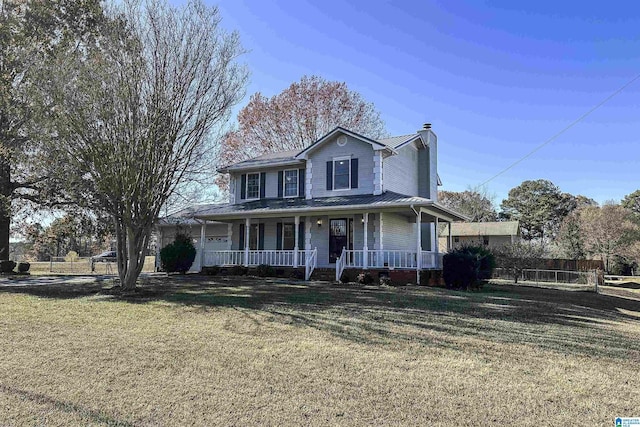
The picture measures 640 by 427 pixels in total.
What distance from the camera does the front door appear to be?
19.1 metres

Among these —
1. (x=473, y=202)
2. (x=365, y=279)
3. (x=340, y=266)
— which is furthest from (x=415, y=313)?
(x=473, y=202)

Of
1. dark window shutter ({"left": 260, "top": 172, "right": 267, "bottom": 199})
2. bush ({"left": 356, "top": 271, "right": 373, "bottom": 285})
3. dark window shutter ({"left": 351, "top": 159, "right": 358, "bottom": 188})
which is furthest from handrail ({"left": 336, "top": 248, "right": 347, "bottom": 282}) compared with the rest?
dark window shutter ({"left": 260, "top": 172, "right": 267, "bottom": 199})

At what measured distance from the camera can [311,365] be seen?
5699mm

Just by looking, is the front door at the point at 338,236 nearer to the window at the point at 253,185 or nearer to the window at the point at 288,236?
the window at the point at 288,236

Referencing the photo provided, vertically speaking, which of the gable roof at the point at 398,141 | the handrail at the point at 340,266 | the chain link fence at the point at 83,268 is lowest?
the chain link fence at the point at 83,268

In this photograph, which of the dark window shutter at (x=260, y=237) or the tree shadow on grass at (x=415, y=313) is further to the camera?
the dark window shutter at (x=260, y=237)

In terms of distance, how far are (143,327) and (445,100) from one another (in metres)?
16.1

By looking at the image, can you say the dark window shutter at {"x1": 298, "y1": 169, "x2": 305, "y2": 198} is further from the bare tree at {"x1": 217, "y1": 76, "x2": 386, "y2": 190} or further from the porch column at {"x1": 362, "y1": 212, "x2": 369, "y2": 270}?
the bare tree at {"x1": 217, "y1": 76, "x2": 386, "y2": 190}

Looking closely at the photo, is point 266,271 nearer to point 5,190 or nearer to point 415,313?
Answer: point 415,313

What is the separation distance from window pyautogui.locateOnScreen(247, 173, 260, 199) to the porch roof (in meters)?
0.54

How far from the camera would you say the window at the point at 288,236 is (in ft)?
66.7

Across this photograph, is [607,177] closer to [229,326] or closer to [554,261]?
[554,261]

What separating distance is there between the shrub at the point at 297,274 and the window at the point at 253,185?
498cm

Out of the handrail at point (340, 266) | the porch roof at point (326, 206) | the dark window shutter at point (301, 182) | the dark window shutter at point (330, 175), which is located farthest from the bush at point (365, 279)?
the dark window shutter at point (301, 182)
